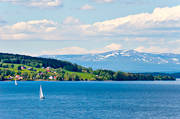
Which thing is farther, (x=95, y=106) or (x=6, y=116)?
(x=95, y=106)

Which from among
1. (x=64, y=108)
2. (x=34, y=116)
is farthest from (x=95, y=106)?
(x=34, y=116)

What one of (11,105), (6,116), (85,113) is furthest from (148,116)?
(11,105)

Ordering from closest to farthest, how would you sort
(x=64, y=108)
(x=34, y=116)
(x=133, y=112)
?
(x=34, y=116) → (x=133, y=112) → (x=64, y=108)

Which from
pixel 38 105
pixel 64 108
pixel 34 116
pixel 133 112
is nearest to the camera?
pixel 34 116

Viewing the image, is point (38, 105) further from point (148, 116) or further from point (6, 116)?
point (148, 116)

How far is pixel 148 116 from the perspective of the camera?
119750 mm

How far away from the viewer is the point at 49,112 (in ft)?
422

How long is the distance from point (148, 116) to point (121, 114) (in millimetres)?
8661

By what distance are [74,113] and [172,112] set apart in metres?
29.8

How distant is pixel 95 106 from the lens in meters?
146

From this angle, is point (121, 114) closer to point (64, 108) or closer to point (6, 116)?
point (64, 108)

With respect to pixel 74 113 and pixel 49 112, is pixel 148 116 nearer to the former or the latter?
pixel 74 113

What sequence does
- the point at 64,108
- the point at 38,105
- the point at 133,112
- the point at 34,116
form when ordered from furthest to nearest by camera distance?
the point at 38,105 < the point at 64,108 < the point at 133,112 < the point at 34,116

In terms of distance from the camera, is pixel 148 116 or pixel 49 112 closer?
pixel 148 116
